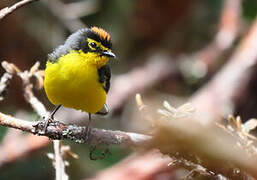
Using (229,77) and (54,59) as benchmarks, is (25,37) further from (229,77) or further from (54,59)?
(54,59)

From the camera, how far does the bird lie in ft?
9.16

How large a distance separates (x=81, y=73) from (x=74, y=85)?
11 cm

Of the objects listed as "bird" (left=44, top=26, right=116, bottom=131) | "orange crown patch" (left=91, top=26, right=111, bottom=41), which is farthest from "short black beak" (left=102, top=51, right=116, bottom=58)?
"orange crown patch" (left=91, top=26, right=111, bottom=41)

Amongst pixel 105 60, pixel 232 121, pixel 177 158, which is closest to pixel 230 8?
pixel 105 60

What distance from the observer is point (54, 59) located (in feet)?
9.75

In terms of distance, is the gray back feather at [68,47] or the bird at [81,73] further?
the gray back feather at [68,47]

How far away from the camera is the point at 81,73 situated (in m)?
2.85

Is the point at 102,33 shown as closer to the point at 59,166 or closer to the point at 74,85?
the point at 74,85

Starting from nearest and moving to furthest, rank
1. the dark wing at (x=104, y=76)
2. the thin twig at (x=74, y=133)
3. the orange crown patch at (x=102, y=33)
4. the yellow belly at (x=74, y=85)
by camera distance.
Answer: the thin twig at (x=74, y=133)
the yellow belly at (x=74, y=85)
the dark wing at (x=104, y=76)
the orange crown patch at (x=102, y=33)

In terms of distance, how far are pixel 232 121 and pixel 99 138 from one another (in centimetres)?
68

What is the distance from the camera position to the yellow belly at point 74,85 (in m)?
2.78

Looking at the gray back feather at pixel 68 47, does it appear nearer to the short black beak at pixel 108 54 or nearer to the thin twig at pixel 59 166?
the short black beak at pixel 108 54

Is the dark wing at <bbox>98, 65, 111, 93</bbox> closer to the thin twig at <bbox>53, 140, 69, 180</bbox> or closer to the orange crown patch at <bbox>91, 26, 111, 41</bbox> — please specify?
the orange crown patch at <bbox>91, 26, 111, 41</bbox>

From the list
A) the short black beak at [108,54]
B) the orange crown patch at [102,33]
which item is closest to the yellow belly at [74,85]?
the short black beak at [108,54]
